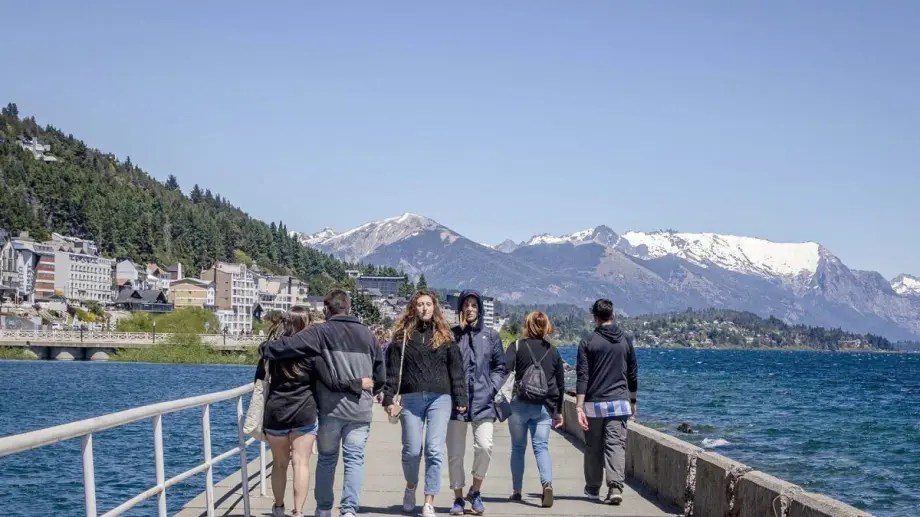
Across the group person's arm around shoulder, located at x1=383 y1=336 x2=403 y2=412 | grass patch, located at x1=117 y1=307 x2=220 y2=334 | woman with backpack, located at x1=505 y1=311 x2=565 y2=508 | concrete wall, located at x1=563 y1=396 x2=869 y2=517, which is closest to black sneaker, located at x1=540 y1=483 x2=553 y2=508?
woman with backpack, located at x1=505 y1=311 x2=565 y2=508

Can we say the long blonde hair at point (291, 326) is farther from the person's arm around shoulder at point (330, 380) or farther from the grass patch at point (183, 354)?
the grass patch at point (183, 354)

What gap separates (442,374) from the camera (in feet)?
36.9

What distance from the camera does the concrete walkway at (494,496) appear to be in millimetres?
11938

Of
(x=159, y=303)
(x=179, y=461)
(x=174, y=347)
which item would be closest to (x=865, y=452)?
(x=179, y=461)

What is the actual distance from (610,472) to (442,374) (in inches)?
97.7

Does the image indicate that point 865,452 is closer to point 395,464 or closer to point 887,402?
point 395,464

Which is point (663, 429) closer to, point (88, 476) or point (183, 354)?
point (88, 476)

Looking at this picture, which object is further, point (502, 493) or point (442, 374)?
point (502, 493)

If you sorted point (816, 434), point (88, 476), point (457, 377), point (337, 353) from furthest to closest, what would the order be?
point (816, 434) < point (457, 377) < point (337, 353) < point (88, 476)

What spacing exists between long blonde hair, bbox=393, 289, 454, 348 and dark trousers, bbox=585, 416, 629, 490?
2.45 meters

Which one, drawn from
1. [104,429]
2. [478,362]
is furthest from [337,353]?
[104,429]

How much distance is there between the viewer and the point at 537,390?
40.2 feet

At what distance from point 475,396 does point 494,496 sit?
187 centimetres

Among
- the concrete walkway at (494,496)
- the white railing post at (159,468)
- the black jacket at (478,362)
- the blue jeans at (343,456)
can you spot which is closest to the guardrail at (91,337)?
the concrete walkway at (494,496)
